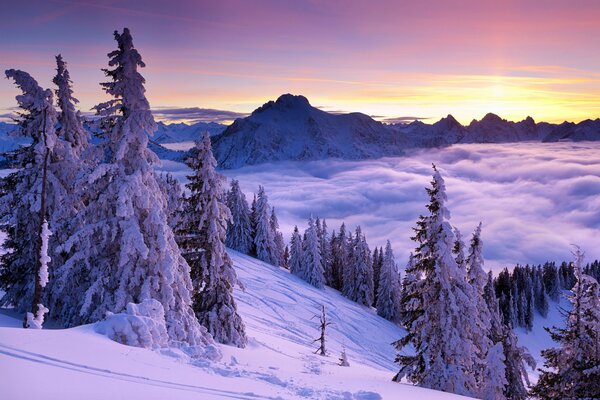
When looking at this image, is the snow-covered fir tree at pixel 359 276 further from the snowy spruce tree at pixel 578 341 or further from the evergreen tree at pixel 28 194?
the evergreen tree at pixel 28 194

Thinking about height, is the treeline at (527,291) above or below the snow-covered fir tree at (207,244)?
below

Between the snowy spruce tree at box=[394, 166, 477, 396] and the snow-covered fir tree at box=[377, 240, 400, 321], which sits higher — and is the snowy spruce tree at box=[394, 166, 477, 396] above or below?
above

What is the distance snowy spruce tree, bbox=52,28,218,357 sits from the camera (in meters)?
15.6

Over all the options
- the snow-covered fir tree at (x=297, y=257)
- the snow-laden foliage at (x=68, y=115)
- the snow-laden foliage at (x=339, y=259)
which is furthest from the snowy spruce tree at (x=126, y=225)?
the snow-laden foliage at (x=339, y=259)

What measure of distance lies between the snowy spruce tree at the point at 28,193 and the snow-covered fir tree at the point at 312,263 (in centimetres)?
5183

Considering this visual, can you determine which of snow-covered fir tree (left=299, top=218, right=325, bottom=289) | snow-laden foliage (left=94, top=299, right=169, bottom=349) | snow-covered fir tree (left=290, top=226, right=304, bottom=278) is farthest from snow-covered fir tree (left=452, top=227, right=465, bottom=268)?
snow-covered fir tree (left=290, top=226, right=304, bottom=278)

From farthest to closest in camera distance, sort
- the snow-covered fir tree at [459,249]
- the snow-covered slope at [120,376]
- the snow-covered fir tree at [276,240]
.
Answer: the snow-covered fir tree at [276,240], the snow-covered fir tree at [459,249], the snow-covered slope at [120,376]

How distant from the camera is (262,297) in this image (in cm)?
4922

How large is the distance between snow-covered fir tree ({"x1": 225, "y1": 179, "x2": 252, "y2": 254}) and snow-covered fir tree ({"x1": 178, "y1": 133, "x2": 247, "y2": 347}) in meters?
49.8

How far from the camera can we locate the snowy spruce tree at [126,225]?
15562 mm

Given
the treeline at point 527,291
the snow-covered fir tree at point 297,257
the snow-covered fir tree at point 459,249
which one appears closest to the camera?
the snow-covered fir tree at point 459,249

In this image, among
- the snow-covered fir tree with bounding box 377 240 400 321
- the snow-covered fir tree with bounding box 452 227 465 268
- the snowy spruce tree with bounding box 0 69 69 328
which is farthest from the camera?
the snow-covered fir tree with bounding box 377 240 400 321

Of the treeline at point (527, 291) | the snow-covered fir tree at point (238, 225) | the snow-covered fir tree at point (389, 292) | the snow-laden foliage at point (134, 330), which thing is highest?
the snow-laden foliage at point (134, 330)

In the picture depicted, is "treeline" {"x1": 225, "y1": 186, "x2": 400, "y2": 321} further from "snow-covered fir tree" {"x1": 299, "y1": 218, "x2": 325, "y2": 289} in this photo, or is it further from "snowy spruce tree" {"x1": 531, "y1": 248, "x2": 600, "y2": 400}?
"snowy spruce tree" {"x1": 531, "y1": 248, "x2": 600, "y2": 400}
